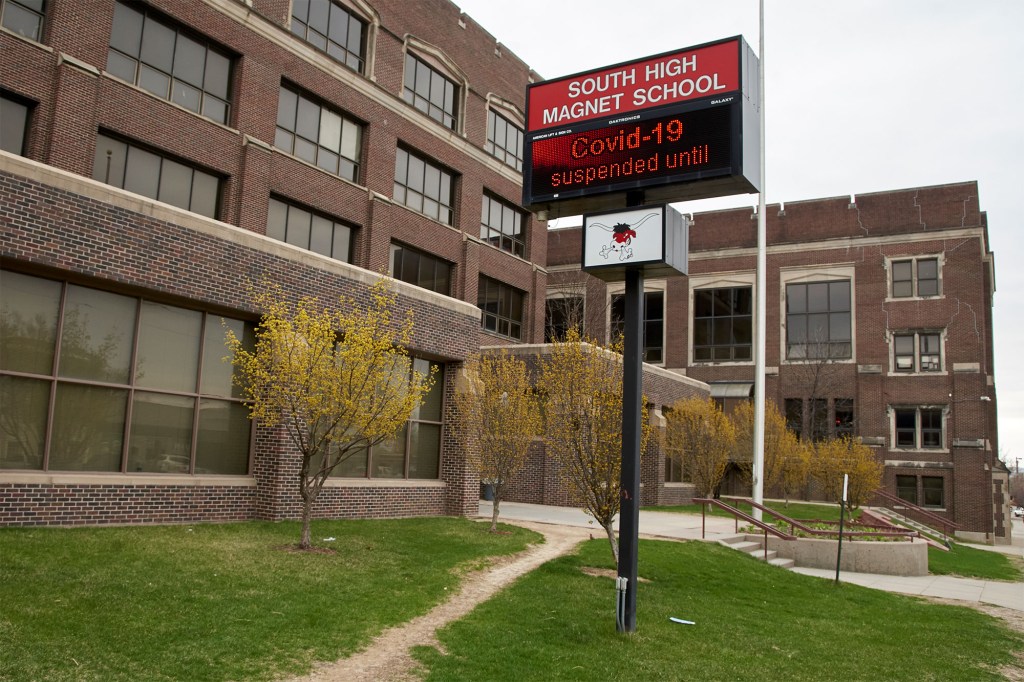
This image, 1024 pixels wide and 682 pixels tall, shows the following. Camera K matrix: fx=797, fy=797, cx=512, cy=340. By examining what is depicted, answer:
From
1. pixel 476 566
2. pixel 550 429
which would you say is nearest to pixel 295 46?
pixel 550 429

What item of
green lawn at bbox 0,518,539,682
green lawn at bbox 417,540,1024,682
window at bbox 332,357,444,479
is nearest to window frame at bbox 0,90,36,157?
window at bbox 332,357,444,479

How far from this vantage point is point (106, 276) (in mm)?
13172

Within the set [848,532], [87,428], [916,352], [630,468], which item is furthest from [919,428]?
[87,428]

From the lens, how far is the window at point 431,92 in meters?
29.4

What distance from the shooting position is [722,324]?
45.8 metres

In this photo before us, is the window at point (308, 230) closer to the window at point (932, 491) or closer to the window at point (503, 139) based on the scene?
the window at point (503, 139)

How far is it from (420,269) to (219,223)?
14.8 metres

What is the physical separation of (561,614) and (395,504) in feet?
30.6

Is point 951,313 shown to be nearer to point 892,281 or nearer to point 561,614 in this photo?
point 892,281

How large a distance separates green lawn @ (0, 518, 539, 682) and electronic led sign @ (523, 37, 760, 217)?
572cm

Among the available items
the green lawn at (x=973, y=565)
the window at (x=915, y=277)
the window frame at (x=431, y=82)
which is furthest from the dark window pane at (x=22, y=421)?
the window at (x=915, y=277)

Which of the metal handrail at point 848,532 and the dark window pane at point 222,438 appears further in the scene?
the metal handrail at point 848,532

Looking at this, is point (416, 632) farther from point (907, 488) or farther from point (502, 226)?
point (907, 488)

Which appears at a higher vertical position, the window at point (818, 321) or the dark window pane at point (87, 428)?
the window at point (818, 321)
